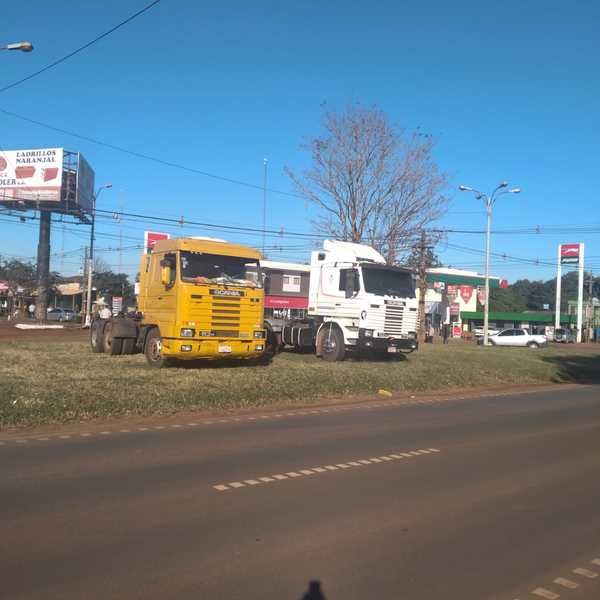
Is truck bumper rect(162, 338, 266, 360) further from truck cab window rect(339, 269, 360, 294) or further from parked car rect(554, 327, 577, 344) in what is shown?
parked car rect(554, 327, 577, 344)

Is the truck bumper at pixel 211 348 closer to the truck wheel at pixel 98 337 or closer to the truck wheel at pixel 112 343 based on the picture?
the truck wheel at pixel 112 343

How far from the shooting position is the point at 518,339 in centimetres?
4953

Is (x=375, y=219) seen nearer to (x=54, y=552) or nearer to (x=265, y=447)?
(x=265, y=447)

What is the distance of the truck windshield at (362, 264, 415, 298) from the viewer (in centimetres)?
2006

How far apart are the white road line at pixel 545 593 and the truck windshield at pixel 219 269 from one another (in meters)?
12.3

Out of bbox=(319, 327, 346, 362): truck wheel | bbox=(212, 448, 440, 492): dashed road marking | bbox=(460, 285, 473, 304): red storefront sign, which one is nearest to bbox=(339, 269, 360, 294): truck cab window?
bbox=(319, 327, 346, 362): truck wheel

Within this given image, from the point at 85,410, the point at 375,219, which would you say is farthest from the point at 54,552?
the point at 375,219

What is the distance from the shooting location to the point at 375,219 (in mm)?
28234

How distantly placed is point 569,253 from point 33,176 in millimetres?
58697

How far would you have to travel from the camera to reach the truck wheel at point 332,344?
2069cm

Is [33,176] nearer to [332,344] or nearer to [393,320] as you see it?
[332,344]

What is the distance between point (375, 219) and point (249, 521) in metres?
23.1

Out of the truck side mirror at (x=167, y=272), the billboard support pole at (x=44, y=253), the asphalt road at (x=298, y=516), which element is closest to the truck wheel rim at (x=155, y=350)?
the truck side mirror at (x=167, y=272)

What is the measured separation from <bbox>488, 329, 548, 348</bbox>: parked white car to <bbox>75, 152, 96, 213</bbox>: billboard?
3589 cm
